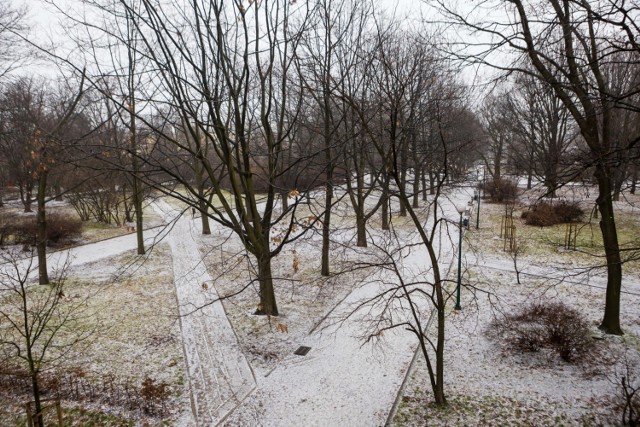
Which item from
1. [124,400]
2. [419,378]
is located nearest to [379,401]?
[419,378]

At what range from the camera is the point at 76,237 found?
21.0 meters

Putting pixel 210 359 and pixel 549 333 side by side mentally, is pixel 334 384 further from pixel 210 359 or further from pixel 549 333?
pixel 549 333

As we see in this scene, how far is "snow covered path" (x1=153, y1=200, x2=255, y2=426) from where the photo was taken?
704 cm

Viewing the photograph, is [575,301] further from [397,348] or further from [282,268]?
[282,268]

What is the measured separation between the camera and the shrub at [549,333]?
832 centimetres

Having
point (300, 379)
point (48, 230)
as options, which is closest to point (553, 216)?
point (300, 379)

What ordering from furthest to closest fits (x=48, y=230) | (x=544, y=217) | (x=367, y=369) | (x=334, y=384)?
(x=544, y=217) < (x=48, y=230) < (x=367, y=369) < (x=334, y=384)

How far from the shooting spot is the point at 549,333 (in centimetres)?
864

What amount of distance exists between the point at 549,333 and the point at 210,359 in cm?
793

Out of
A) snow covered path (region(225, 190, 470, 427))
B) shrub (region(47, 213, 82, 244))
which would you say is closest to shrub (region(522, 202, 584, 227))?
snow covered path (region(225, 190, 470, 427))

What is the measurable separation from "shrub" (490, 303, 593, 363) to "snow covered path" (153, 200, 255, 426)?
19.7ft

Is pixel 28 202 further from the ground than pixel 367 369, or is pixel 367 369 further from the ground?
pixel 28 202

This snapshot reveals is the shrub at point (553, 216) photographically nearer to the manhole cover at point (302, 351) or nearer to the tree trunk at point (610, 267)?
the tree trunk at point (610, 267)

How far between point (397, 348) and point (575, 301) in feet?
21.1
